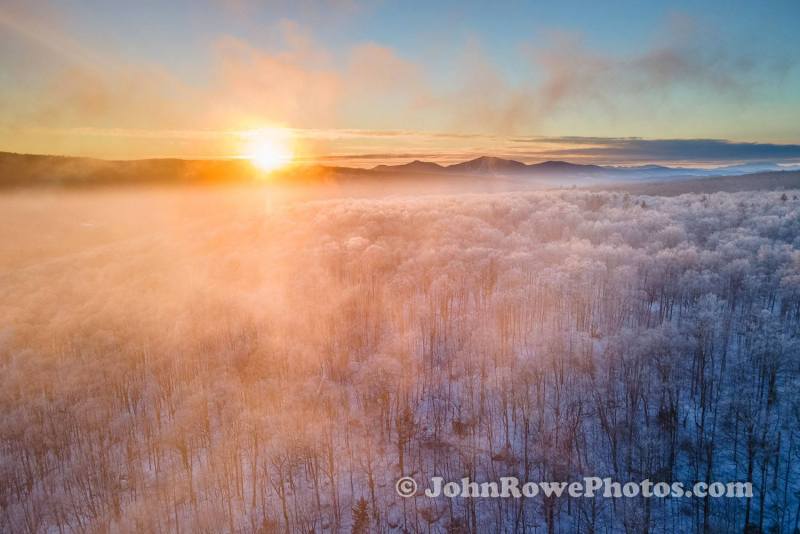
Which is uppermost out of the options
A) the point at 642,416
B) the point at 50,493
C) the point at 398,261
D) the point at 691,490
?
the point at 398,261

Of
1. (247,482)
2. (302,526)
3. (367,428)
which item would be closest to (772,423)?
(367,428)

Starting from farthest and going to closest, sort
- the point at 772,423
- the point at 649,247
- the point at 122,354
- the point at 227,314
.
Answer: the point at 649,247 → the point at 227,314 → the point at 122,354 → the point at 772,423

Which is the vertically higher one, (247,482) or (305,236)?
(305,236)

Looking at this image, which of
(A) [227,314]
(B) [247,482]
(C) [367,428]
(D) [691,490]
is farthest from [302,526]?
(A) [227,314]

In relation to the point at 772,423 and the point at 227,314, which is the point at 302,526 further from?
the point at 227,314

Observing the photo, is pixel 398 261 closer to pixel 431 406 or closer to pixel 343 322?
pixel 343 322

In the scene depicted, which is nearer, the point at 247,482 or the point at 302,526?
the point at 302,526

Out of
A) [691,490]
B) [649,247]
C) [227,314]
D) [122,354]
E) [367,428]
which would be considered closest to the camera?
[691,490]
